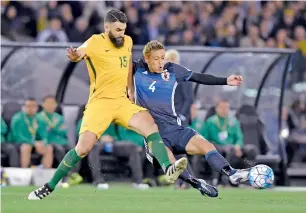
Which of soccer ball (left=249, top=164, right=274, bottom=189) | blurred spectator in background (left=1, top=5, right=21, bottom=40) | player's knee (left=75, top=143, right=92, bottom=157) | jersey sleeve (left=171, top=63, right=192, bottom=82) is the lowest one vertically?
soccer ball (left=249, top=164, right=274, bottom=189)

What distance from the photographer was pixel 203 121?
20.5 m

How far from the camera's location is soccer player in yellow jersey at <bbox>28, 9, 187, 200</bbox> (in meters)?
13.4

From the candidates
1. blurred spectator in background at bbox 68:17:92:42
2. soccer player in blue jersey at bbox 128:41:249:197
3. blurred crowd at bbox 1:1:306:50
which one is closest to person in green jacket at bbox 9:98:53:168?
blurred crowd at bbox 1:1:306:50

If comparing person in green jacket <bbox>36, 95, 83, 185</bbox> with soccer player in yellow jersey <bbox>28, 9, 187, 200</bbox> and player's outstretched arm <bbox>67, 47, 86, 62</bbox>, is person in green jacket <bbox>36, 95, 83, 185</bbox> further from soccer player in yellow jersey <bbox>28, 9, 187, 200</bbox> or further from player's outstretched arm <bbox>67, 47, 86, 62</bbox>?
player's outstretched arm <bbox>67, 47, 86, 62</bbox>

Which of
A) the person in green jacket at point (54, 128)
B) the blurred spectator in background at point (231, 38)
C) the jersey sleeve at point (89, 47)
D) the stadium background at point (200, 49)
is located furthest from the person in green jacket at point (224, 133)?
the jersey sleeve at point (89, 47)

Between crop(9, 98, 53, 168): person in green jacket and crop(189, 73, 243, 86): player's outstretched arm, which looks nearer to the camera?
crop(189, 73, 243, 86): player's outstretched arm

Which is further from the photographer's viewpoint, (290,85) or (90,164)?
(290,85)

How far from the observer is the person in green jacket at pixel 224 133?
19.7 metres

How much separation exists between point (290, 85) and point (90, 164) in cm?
654

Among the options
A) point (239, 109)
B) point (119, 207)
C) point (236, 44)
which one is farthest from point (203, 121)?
point (119, 207)

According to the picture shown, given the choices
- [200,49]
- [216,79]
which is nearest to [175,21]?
[200,49]

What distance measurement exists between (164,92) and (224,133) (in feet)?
19.1

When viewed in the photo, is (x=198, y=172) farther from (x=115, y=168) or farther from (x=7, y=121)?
(x=7, y=121)

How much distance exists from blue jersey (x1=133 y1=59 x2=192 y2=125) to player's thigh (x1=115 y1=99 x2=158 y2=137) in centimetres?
41
